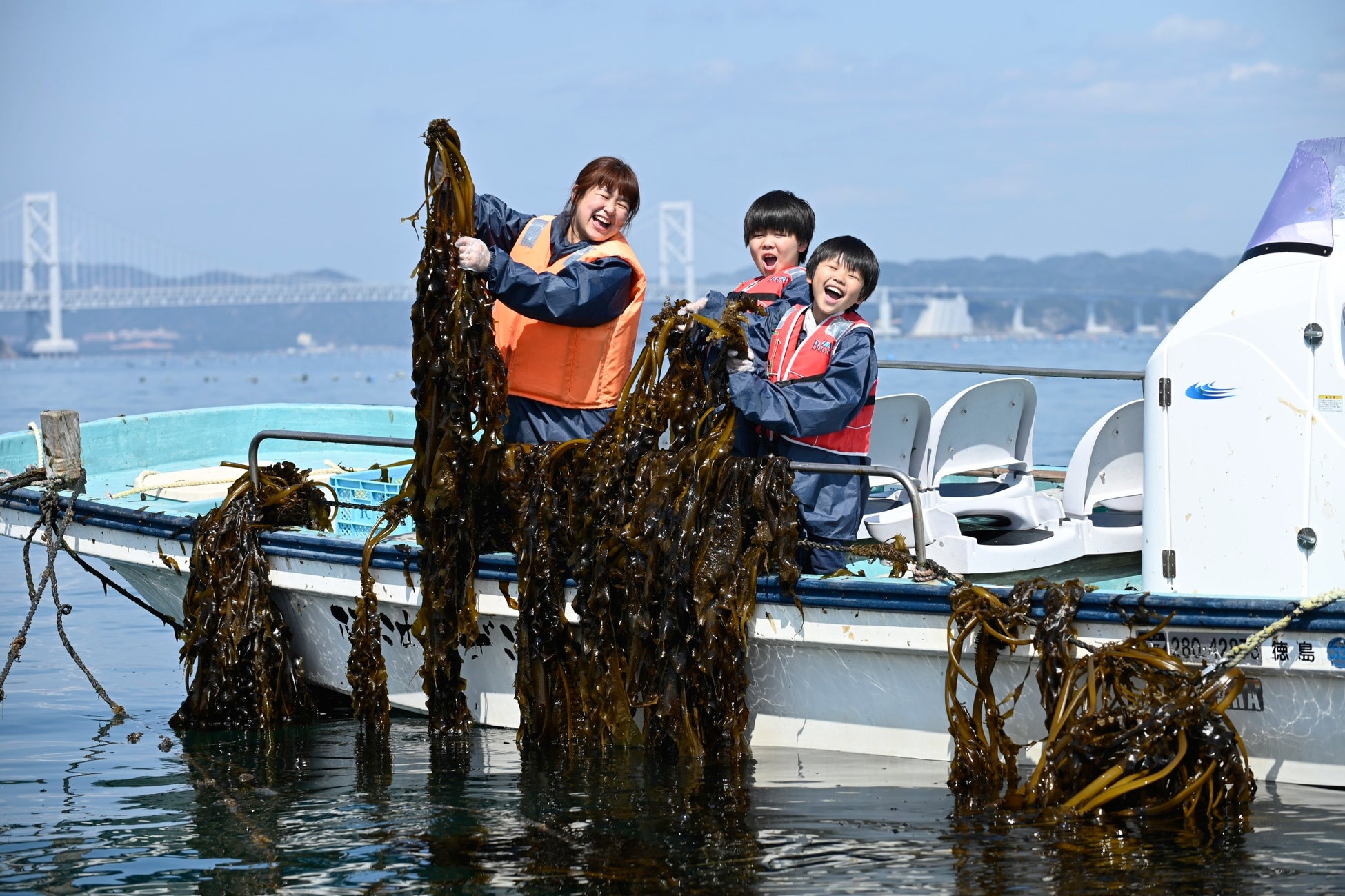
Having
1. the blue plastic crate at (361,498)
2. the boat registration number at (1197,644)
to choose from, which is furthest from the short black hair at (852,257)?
the blue plastic crate at (361,498)

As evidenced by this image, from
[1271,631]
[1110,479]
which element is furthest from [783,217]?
[1271,631]

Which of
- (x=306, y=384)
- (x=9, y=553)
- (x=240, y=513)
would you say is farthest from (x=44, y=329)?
(x=240, y=513)

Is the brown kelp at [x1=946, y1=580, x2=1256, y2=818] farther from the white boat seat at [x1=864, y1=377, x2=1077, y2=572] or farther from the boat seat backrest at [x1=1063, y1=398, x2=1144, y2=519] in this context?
the boat seat backrest at [x1=1063, y1=398, x2=1144, y2=519]

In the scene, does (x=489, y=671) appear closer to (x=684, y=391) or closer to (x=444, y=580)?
(x=444, y=580)

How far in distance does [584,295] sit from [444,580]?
140 cm

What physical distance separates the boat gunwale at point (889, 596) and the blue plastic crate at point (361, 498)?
1.53 feet

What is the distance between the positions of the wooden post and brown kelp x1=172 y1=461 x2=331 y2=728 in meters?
1.03

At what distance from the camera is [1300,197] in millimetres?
5328

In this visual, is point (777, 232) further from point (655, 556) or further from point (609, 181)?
point (655, 556)

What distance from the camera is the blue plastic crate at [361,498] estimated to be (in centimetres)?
775

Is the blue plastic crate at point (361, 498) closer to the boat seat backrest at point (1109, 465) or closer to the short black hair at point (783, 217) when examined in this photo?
the short black hair at point (783, 217)

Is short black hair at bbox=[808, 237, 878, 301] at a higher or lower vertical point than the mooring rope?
higher

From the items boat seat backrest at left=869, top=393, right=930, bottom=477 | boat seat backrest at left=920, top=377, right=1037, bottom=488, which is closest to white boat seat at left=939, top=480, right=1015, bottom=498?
boat seat backrest at left=920, top=377, right=1037, bottom=488

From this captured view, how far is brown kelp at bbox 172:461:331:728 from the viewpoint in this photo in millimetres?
6871
